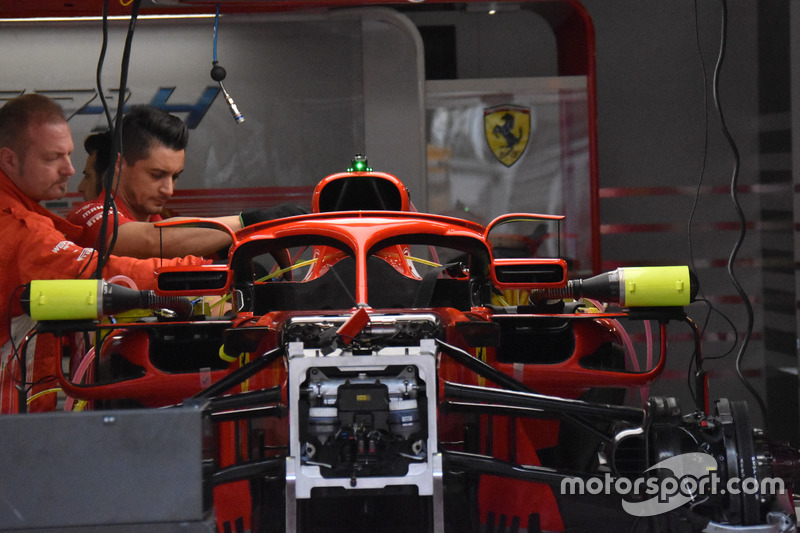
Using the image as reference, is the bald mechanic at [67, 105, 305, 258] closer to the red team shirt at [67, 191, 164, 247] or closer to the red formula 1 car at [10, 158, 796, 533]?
the red team shirt at [67, 191, 164, 247]

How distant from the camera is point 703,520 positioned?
6.99ft

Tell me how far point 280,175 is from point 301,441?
134 inches

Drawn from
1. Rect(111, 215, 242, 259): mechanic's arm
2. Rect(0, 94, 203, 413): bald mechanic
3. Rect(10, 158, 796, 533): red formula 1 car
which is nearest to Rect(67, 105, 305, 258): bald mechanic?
Rect(111, 215, 242, 259): mechanic's arm

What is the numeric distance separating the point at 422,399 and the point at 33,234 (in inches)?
78.4

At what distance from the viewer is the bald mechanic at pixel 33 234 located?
11.0 feet

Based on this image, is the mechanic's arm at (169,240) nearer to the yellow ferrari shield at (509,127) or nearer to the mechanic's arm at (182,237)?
the mechanic's arm at (182,237)

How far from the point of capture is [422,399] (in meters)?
2.00

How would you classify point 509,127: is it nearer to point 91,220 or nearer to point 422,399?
point 91,220

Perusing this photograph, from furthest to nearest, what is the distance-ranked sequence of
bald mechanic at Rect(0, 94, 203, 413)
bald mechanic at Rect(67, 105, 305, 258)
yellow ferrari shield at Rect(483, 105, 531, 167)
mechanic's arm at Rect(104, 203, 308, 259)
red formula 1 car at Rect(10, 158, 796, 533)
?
yellow ferrari shield at Rect(483, 105, 531, 167) < bald mechanic at Rect(67, 105, 305, 258) < mechanic's arm at Rect(104, 203, 308, 259) < bald mechanic at Rect(0, 94, 203, 413) < red formula 1 car at Rect(10, 158, 796, 533)

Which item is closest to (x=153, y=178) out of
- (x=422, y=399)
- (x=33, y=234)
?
(x=33, y=234)

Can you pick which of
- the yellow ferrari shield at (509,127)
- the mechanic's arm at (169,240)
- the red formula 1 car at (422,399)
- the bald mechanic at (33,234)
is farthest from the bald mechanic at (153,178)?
the yellow ferrari shield at (509,127)

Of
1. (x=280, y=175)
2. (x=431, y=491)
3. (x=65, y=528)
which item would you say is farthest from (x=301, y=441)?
(x=280, y=175)

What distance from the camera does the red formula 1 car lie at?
1976 millimetres

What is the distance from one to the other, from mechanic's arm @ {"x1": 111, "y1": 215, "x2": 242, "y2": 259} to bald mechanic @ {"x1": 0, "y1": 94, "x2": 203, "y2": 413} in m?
0.21
